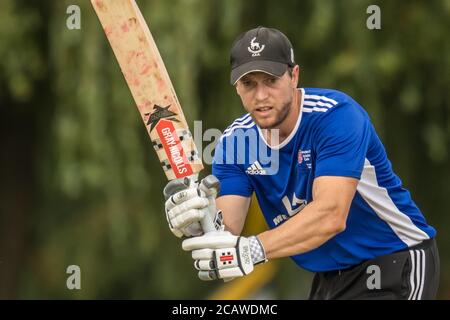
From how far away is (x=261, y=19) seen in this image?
8.05 metres

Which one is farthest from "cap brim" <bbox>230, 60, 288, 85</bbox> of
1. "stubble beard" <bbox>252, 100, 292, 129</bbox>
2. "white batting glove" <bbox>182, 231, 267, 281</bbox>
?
"white batting glove" <bbox>182, 231, 267, 281</bbox>

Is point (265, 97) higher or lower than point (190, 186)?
higher

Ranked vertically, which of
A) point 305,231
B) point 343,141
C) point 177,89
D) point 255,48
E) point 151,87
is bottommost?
point 305,231

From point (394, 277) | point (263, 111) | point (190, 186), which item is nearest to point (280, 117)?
point (263, 111)

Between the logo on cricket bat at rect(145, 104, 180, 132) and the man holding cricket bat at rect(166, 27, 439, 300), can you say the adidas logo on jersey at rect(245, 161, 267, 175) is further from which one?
the logo on cricket bat at rect(145, 104, 180, 132)

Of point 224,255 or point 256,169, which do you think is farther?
point 256,169

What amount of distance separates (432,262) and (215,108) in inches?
154

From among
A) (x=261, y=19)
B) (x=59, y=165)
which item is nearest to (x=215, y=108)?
(x=261, y=19)

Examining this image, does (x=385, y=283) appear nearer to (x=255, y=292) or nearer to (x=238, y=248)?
(x=238, y=248)

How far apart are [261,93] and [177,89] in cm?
333

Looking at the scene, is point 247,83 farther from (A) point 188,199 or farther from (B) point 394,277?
(B) point 394,277

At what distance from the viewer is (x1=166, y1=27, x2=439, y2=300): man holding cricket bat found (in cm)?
414

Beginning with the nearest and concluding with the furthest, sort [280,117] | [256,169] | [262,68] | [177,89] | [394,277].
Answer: [262,68], [280,117], [394,277], [256,169], [177,89]

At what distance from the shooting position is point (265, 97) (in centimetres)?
426
